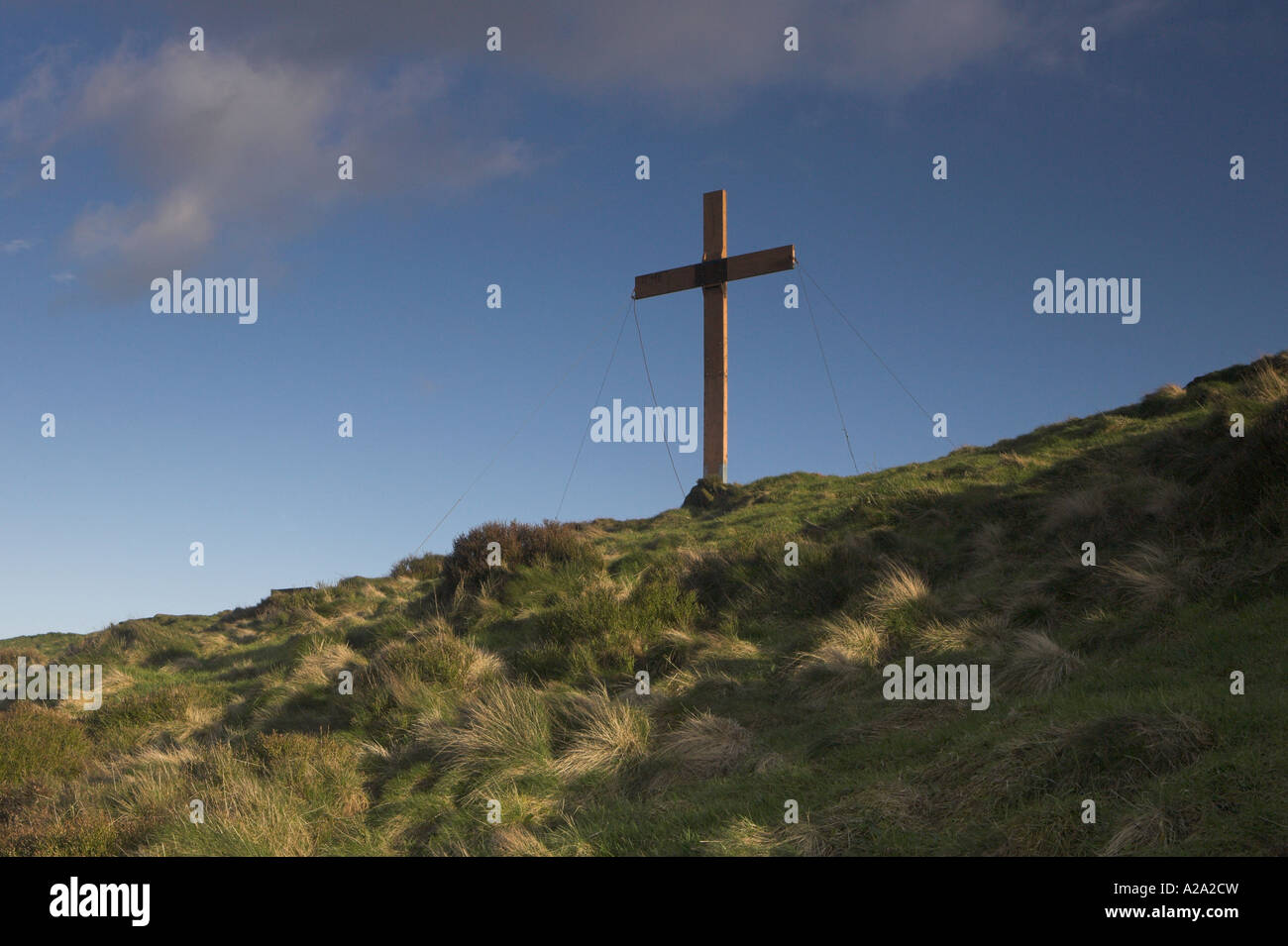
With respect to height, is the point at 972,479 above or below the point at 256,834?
above

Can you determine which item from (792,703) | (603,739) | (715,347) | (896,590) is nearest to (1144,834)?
(792,703)

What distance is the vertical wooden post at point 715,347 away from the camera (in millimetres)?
20078

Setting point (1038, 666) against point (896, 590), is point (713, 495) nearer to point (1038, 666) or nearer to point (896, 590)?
point (896, 590)

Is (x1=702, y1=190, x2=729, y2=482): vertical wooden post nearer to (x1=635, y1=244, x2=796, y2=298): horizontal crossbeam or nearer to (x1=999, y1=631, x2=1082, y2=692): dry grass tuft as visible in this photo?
(x1=635, y1=244, x2=796, y2=298): horizontal crossbeam

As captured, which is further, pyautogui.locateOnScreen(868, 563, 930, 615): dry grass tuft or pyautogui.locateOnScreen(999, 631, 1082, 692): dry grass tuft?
pyautogui.locateOnScreen(868, 563, 930, 615): dry grass tuft

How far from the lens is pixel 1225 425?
1099cm

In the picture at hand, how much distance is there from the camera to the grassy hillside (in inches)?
215

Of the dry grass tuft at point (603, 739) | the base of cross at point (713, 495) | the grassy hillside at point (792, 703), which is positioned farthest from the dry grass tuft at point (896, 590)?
the base of cross at point (713, 495)

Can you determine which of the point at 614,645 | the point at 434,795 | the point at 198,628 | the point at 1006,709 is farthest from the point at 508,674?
the point at 198,628

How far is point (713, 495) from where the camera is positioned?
20984mm

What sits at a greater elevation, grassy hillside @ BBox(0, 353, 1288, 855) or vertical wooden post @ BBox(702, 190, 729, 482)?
vertical wooden post @ BBox(702, 190, 729, 482)

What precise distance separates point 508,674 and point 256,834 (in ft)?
14.0

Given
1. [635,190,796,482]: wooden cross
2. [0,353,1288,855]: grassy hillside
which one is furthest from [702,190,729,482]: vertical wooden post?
[0,353,1288,855]: grassy hillside
